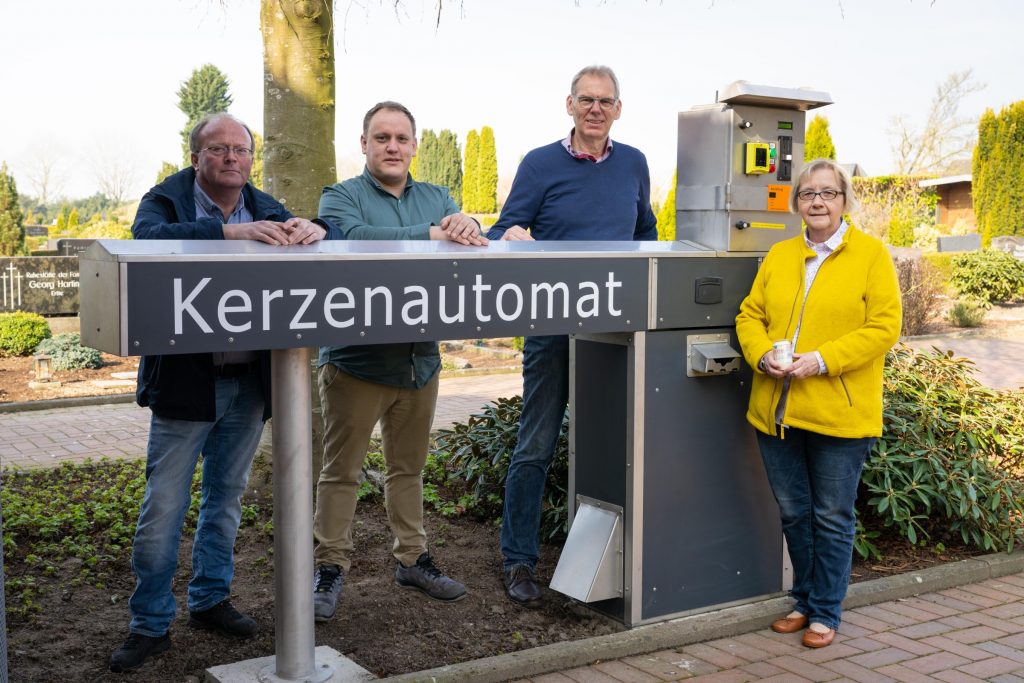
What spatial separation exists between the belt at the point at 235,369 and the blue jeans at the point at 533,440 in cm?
117

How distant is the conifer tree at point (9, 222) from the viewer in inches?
955

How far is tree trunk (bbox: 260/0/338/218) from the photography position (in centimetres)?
543

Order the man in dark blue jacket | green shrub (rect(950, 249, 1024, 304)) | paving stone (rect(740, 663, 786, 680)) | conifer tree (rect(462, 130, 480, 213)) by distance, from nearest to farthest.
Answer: the man in dark blue jacket, paving stone (rect(740, 663, 786, 680)), green shrub (rect(950, 249, 1024, 304)), conifer tree (rect(462, 130, 480, 213))

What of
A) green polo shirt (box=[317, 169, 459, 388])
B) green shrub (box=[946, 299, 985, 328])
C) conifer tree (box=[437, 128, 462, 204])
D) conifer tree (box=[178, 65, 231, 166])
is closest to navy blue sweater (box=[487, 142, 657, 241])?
green polo shirt (box=[317, 169, 459, 388])

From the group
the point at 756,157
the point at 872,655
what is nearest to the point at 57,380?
the point at 756,157

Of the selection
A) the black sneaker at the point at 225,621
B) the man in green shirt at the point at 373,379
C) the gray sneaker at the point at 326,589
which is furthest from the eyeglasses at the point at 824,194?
the black sneaker at the point at 225,621

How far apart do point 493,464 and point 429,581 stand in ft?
4.27

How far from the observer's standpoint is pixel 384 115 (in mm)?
3791

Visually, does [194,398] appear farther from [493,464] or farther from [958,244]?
[958,244]

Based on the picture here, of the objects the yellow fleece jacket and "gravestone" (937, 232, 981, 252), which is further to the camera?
"gravestone" (937, 232, 981, 252)

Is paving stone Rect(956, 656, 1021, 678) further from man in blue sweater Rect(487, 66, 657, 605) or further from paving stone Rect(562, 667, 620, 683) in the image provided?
man in blue sweater Rect(487, 66, 657, 605)

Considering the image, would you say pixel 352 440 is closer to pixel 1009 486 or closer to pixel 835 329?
pixel 835 329

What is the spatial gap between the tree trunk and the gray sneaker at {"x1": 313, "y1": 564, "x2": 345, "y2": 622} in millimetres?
2198

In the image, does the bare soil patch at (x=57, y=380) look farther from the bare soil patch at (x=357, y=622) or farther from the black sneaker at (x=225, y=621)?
the black sneaker at (x=225, y=621)
